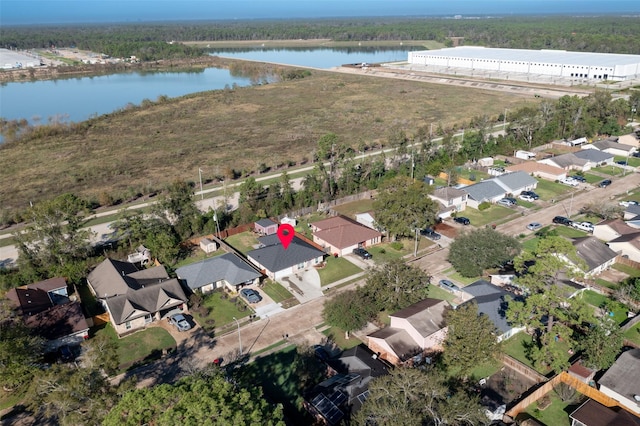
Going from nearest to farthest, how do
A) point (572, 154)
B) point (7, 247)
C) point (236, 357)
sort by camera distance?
point (236, 357), point (7, 247), point (572, 154)

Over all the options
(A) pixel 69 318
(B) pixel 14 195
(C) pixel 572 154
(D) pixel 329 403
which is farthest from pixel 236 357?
(C) pixel 572 154

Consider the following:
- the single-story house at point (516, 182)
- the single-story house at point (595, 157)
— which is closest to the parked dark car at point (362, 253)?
the single-story house at point (516, 182)

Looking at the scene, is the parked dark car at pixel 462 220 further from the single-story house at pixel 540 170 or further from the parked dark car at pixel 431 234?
the single-story house at pixel 540 170

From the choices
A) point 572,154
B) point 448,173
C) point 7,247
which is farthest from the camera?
point 572,154

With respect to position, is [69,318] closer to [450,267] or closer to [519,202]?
[450,267]

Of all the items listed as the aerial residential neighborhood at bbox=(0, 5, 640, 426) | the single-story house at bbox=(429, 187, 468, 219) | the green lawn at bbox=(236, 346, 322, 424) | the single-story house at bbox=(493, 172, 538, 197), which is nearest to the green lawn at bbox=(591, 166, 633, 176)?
the aerial residential neighborhood at bbox=(0, 5, 640, 426)

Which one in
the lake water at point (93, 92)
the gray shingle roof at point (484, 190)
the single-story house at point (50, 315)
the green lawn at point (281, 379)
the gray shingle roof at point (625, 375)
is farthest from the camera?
the lake water at point (93, 92)
